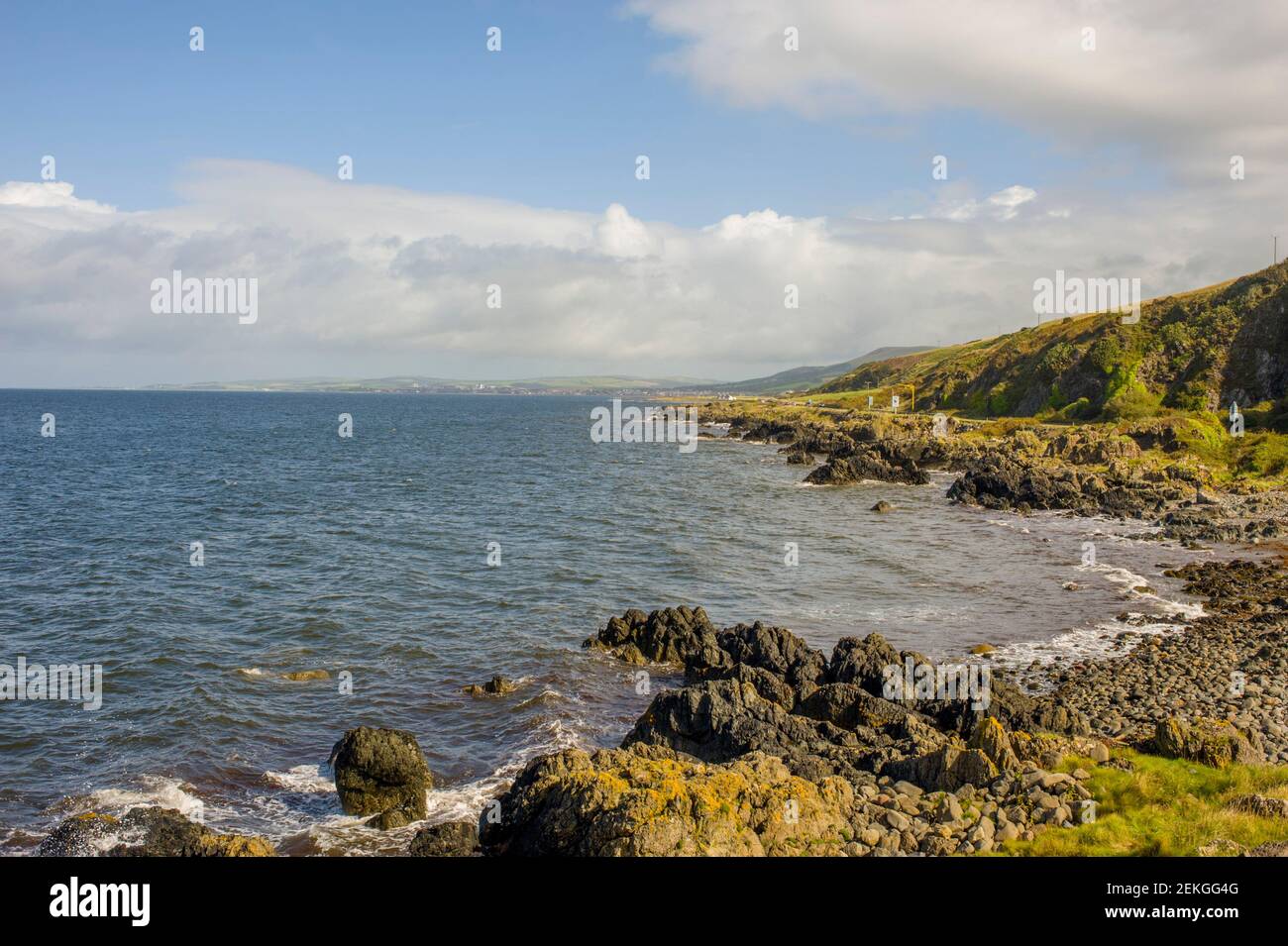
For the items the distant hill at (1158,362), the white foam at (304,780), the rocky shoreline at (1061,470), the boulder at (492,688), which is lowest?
the white foam at (304,780)

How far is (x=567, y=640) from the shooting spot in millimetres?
32844

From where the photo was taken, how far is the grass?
1401 cm

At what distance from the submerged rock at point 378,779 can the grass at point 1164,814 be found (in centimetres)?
1244

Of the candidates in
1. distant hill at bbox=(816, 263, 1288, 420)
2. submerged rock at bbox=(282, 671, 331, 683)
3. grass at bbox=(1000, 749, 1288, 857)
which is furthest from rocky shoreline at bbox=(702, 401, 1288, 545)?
submerged rock at bbox=(282, 671, 331, 683)

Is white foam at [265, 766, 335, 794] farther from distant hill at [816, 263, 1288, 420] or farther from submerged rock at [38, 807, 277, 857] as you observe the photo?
distant hill at [816, 263, 1288, 420]

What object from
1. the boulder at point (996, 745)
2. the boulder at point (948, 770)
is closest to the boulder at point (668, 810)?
the boulder at point (948, 770)

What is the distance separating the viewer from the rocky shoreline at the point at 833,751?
1535 centimetres

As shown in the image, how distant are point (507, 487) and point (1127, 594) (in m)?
54.8

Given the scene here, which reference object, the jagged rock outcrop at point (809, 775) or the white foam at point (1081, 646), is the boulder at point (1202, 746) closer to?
the jagged rock outcrop at point (809, 775)

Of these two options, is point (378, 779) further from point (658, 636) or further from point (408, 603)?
point (408, 603)

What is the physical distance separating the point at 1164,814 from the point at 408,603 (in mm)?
29827
